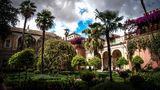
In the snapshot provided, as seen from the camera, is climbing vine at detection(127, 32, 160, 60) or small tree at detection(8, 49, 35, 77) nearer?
small tree at detection(8, 49, 35, 77)

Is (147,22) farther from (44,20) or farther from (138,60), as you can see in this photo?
(44,20)

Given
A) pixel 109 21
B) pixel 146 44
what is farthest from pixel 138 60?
pixel 109 21

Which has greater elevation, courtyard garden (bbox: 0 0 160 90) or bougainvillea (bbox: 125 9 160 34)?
bougainvillea (bbox: 125 9 160 34)

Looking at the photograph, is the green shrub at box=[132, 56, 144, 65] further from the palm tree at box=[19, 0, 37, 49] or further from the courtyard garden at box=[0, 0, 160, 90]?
the palm tree at box=[19, 0, 37, 49]

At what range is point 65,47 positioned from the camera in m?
34.9

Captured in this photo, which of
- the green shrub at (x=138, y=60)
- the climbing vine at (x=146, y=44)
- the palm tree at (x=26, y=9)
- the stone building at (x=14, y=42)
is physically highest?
the palm tree at (x=26, y=9)

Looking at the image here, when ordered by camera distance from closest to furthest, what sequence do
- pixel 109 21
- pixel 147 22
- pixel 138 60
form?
1. pixel 109 21
2. pixel 138 60
3. pixel 147 22

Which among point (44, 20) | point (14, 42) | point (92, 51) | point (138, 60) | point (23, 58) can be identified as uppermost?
point (44, 20)

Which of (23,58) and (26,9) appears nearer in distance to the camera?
(23,58)

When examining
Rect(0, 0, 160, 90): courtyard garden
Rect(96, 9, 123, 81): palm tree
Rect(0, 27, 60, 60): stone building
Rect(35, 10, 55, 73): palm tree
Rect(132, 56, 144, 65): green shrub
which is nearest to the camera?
Rect(0, 0, 160, 90): courtyard garden

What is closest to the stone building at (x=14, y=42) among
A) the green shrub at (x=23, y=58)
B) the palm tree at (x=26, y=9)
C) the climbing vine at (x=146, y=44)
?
the palm tree at (x=26, y=9)

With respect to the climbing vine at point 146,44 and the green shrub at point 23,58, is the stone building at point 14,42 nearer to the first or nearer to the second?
the green shrub at point 23,58

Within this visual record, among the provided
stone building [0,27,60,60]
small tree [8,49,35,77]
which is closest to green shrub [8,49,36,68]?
small tree [8,49,35,77]

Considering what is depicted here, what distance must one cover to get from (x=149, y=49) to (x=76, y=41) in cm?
1948
